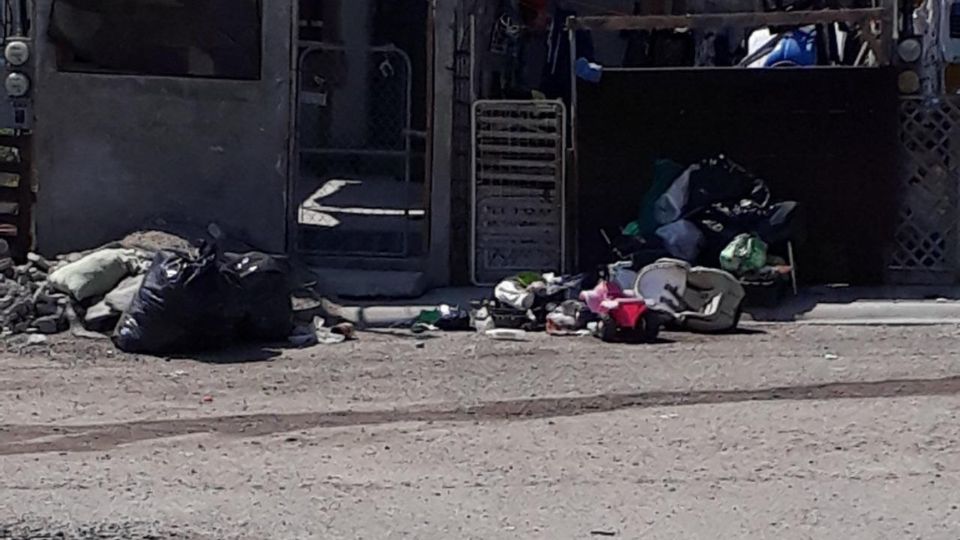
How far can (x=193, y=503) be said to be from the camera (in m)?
7.03

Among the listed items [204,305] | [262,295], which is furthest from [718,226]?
[204,305]

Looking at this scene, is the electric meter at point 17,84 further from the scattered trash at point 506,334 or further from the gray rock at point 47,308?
the scattered trash at point 506,334

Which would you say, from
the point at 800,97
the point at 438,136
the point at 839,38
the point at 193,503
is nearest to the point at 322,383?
the point at 193,503

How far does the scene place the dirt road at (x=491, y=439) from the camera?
6844 millimetres

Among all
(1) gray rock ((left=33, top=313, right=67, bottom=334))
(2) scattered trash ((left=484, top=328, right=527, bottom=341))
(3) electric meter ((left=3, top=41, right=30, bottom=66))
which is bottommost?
(2) scattered trash ((left=484, top=328, right=527, bottom=341))

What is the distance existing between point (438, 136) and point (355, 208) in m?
1.88

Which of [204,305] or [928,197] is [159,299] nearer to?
[204,305]

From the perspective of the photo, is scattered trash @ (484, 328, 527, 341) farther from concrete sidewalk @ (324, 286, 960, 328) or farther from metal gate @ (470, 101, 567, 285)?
metal gate @ (470, 101, 567, 285)

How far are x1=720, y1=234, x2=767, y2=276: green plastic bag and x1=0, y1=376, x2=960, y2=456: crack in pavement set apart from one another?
2628mm

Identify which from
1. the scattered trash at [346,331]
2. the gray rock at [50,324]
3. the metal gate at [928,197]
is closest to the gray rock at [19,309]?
the gray rock at [50,324]

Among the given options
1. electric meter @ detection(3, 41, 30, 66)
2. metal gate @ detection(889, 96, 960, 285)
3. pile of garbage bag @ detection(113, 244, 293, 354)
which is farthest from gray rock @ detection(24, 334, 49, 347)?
metal gate @ detection(889, 96, 960, 285)

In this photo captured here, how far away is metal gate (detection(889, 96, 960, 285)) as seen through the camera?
13.1m

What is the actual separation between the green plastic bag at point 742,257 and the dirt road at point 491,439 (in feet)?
3.22

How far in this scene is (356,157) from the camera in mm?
16375
